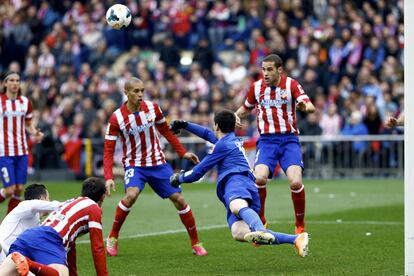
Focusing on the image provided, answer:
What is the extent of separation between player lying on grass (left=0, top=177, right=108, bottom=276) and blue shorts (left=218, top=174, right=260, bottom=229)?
76.9 inches

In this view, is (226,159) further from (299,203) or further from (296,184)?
(299,203)

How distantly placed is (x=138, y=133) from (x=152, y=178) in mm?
623

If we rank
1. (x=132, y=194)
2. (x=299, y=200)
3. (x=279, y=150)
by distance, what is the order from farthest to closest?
(x=279, y=150), (x=299, y=200), (x=132, y=194)

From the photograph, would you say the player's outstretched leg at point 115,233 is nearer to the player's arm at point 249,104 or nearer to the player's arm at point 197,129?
the player's arm at point 197,129

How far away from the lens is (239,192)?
39.0ft

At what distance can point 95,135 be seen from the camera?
95.1 feet

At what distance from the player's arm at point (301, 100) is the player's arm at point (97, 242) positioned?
401 cm

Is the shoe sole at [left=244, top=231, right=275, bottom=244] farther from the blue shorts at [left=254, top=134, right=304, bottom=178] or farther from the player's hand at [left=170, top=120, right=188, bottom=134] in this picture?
the blue shorts at [left=254, top=134, right=304, bottom=178]

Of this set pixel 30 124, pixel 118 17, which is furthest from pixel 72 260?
pixel 30 124

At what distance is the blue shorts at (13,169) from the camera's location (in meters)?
17.0

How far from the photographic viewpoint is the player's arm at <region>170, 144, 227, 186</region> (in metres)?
11.6

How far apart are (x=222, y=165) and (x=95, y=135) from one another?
676 inches
